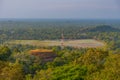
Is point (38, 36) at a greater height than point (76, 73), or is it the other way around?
point (76, 73)

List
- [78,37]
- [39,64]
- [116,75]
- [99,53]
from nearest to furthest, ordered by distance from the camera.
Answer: [116,75] → [99,53] → [39,64] → [78,37]

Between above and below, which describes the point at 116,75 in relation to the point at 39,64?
above

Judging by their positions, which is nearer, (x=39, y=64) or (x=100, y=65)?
(x=100, y=65)

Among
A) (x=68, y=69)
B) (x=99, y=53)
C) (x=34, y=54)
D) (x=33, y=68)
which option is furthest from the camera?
(x=34, y=54)

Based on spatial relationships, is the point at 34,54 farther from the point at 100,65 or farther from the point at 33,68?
the point at 100,65

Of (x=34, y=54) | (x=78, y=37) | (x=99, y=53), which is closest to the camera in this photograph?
(x=99, y=53)

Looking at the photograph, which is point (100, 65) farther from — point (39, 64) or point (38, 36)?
point (38, 36)

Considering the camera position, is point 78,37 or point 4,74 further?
point 78,37

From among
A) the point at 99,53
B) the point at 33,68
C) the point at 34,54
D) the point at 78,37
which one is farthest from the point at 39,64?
the point at 78,37

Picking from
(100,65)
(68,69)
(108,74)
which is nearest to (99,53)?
(100,65)
